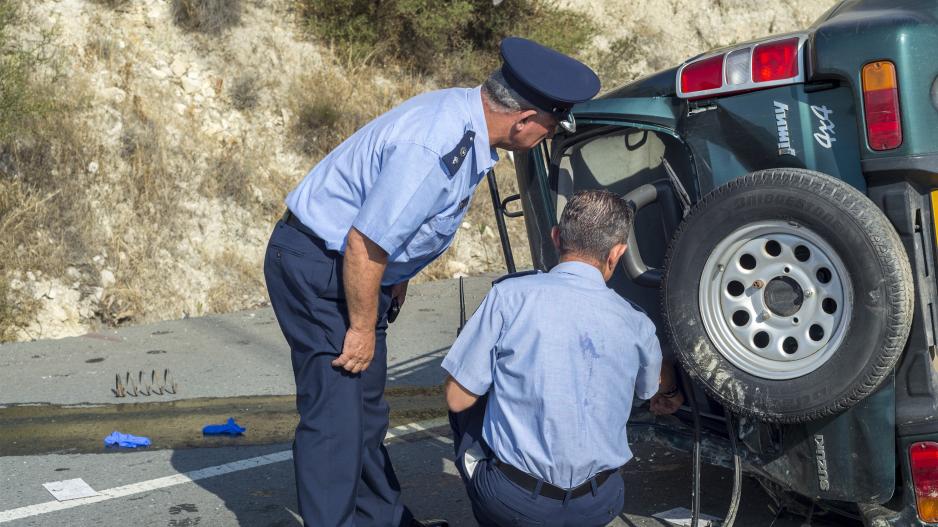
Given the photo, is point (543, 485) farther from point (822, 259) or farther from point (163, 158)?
point (163, 158)

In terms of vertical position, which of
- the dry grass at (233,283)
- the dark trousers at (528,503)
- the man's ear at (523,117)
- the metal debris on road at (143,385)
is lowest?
the dry grass at (233,283)

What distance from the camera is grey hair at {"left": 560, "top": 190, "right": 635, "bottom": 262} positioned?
297 cm

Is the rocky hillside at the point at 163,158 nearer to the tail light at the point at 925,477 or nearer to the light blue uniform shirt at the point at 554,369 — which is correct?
the light blue uniform shirt at the point at 554,369

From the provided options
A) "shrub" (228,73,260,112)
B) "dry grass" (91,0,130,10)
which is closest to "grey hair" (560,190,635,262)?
"shrub" (228,73,260,112)

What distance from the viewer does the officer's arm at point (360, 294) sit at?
10.6 feet

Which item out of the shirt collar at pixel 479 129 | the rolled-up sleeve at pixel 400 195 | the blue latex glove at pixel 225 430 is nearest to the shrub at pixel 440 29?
the blue latex glove at pixel 225 430

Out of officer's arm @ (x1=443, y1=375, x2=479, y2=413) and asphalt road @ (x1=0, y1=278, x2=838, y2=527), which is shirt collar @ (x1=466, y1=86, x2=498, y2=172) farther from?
asphalt road @ (x1=0, y1=278, x2=838, y2=527)

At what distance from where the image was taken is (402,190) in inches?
123

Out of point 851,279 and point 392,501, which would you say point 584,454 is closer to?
point 851,279

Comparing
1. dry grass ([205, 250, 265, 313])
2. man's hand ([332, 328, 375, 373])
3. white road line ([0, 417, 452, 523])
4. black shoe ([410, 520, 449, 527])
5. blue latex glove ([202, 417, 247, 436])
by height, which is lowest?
dry grass ([205, 250, 265, 313])

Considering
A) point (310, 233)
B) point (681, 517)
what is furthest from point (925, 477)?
point (310, 233)

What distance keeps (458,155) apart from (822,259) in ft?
3.89

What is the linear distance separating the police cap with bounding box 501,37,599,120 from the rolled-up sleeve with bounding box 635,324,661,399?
73 centimetres

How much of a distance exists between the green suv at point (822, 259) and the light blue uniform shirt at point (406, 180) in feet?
2.62
